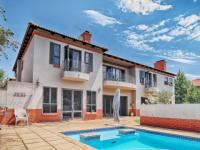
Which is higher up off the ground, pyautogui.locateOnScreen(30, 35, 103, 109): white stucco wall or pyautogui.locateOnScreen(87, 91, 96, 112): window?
pyautogui.locateOnScreen(30, 35, 103, 109): white stucco wall

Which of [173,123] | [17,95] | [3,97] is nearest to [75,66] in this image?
[17,95]

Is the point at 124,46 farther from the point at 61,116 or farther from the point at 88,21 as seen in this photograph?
the point at 61,116

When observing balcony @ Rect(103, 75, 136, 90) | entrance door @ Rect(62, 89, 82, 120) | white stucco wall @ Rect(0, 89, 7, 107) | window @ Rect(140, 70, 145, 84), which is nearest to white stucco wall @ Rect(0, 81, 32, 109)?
white stucco wall @ Rect(0, 89, 7, 107)

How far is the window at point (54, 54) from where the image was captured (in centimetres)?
1667

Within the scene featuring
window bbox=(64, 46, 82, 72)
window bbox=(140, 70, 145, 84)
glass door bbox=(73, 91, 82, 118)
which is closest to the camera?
window bbox=(64, 46, 82, 72)

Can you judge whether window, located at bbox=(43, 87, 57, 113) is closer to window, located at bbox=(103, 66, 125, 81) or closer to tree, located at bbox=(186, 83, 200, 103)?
window, located at bbox=(103, 66, 125, 81)

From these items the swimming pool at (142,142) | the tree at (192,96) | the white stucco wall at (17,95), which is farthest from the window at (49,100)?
the tree at (192,96)

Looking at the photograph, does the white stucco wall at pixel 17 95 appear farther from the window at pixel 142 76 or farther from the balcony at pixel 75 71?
the window at pixel 142 76

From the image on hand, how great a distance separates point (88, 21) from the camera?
21.0m

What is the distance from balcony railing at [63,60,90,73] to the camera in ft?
56.6

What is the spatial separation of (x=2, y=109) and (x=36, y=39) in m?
6.06

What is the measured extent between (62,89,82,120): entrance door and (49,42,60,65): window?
108 inches

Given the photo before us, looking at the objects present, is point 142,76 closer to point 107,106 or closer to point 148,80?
point 148,80

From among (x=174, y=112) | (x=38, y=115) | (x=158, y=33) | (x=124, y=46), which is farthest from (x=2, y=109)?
(x=124, y=46)
